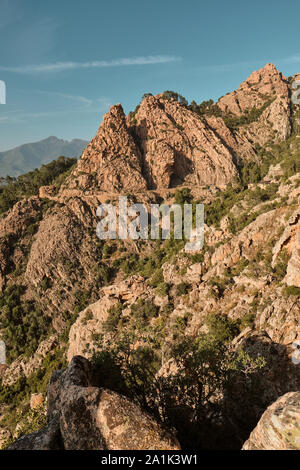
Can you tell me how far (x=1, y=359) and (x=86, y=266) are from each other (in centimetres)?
2409

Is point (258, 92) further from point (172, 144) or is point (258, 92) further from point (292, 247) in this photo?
point (292, 247)

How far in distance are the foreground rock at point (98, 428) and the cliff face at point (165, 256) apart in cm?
7

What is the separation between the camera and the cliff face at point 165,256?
56.1ft

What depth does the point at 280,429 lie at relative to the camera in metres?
8.00

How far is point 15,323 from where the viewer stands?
5284 centimetres

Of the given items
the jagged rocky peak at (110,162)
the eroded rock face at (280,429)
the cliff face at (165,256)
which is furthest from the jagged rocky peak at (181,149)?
the eroded rock face at (280,429)

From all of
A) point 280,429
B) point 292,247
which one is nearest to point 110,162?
point 292,247

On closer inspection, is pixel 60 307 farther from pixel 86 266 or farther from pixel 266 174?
pixel 266 174

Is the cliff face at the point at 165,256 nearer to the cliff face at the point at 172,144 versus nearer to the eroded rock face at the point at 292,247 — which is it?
the eroded rock face at the point at 292,247

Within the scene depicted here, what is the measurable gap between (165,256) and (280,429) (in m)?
49.1
